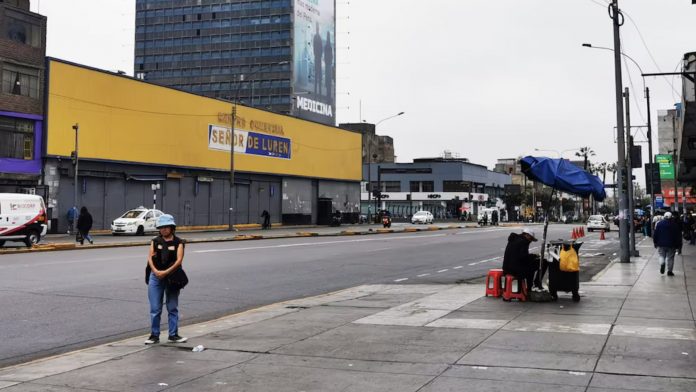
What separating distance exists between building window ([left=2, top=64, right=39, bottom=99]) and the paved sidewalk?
30347 mm

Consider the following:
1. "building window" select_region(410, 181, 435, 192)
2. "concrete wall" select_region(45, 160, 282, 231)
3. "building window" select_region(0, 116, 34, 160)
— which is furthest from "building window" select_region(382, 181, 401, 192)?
"building window" select_region(0, 116, 34, 160)

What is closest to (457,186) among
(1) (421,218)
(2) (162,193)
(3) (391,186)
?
(3) (391,186)

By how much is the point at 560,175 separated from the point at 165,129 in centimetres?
3708

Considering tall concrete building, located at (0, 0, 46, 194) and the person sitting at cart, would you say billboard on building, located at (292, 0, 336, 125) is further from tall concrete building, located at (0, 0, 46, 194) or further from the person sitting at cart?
the person sitting at cart

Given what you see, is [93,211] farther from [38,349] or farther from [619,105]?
[38,349]

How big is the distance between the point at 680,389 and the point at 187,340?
5629 mm

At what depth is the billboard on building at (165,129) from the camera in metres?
38.2

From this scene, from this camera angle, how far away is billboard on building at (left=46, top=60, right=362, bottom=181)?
38.2 metres

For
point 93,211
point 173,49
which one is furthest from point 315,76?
point 93,211

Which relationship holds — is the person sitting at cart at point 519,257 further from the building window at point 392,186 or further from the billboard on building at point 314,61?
the building window at point 392,186

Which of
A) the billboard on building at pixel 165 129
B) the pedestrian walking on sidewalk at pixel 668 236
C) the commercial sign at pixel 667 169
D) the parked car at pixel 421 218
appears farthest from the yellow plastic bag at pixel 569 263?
the parked car at pixel 421 218

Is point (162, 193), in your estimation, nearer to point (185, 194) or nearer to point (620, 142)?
point (185, 194)

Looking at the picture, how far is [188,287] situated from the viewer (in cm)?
1420

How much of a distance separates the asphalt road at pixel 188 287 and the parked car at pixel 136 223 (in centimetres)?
1129
